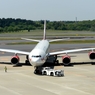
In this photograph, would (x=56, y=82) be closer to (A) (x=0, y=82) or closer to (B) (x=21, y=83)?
(B) (x=21, y=83)

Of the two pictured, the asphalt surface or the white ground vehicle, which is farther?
the white ground vehicle

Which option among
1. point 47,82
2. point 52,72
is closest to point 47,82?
point 47,82

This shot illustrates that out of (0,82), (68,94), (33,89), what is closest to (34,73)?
(0,82)

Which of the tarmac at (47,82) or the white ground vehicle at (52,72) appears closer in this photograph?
the tarmac at (47,82)

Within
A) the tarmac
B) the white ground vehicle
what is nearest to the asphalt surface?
the tarmac

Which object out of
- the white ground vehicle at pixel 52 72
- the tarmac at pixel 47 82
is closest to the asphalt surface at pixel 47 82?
the tarmac at pixel 47 82

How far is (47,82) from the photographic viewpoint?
40.8 meters

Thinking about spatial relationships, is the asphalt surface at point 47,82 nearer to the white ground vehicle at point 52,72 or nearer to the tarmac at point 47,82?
the tarmac at point 47,82

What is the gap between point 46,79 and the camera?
42875 mm

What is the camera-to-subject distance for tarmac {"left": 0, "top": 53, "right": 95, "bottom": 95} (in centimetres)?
3544

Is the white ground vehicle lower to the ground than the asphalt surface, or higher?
higher

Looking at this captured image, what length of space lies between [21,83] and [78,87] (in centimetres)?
694

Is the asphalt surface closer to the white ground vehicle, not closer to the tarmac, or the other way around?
the tarmac

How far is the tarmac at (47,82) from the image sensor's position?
35.4 metres
